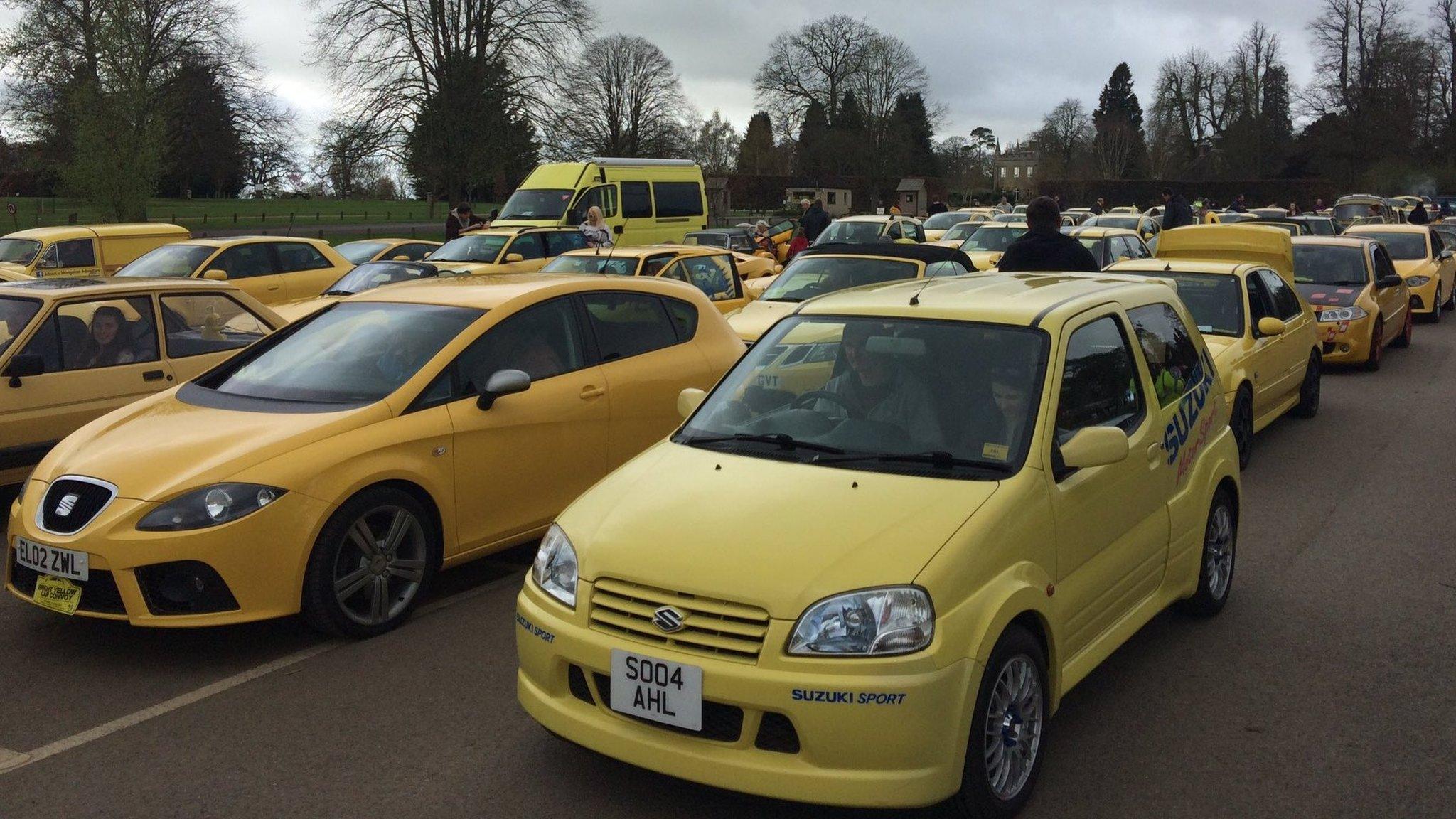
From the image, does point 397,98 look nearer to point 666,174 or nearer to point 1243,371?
point 666,174

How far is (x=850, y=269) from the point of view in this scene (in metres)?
12.2

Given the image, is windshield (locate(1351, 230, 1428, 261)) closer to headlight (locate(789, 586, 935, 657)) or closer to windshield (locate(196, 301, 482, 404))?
windshield (locate(196, 301, 482, 404))

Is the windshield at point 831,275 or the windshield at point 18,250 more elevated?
the windshield at point 18,250

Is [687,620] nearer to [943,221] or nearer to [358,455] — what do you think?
[358,455]

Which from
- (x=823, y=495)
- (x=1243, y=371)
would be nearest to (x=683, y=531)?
(x=823, y=495)

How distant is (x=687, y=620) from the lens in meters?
3.58

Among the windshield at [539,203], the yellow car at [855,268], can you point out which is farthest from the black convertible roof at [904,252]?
the windshield at [539,203]

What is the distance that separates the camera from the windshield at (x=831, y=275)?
12.1 meters

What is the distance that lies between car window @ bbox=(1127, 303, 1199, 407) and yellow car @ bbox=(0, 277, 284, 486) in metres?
6.39

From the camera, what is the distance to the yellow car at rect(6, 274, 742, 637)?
5.20 m

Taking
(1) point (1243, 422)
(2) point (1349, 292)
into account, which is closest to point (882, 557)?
(1) point (1243, 422)

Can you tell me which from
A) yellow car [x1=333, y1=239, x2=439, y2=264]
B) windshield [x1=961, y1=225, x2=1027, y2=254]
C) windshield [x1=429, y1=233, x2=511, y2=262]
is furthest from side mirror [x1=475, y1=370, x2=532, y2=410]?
windshield [x1=961, y1=225, x2=1027, y2=254]

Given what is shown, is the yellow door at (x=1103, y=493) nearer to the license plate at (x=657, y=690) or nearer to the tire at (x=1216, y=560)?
the tire at (x=1216, y=560)

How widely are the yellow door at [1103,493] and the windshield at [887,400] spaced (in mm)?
166
